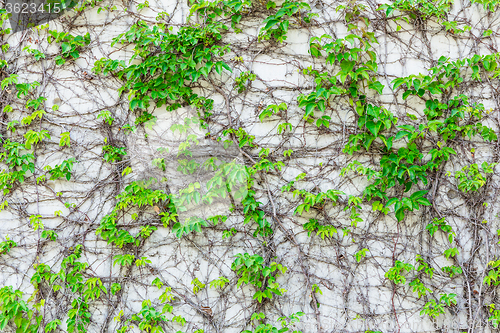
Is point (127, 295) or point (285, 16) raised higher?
point (285, 16)

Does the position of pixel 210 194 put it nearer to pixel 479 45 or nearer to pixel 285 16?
pixel 285 16

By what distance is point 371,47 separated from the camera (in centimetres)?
222


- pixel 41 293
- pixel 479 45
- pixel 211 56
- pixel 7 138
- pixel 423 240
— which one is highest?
pixel 479 45

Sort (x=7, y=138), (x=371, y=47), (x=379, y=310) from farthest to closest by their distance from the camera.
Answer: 1. (x=7, y=138)
2. (x=371, y=47)
3. (x=379, y=310)

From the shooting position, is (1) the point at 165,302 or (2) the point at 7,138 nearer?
(1) the point at 165,302

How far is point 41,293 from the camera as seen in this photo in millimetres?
2227

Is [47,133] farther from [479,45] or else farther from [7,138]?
[479,45]

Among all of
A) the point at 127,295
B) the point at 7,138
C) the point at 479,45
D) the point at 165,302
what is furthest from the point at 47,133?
the point at 479,45

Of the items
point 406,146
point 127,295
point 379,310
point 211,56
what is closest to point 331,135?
point 406,146

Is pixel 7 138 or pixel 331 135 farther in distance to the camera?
pixel 7 138

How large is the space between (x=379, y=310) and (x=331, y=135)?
3.60 ft

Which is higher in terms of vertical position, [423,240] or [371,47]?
[371,47]

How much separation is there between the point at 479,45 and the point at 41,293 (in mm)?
3248

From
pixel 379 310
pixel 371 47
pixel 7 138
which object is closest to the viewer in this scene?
pixel 379 310
